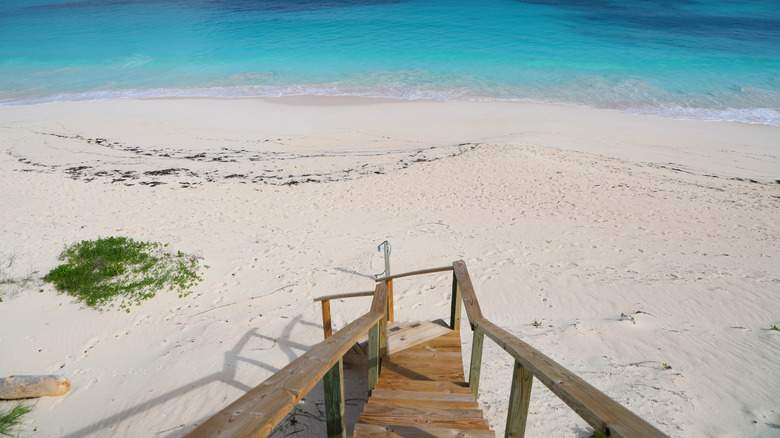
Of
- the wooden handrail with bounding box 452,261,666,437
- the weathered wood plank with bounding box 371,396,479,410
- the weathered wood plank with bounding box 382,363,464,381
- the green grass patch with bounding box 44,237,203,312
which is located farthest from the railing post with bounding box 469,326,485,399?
the green grass patch with bounding box 44,237,203,312

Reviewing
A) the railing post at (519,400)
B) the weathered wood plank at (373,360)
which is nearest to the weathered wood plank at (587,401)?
the railing post at (519,400)

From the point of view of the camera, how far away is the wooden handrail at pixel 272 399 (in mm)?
1419

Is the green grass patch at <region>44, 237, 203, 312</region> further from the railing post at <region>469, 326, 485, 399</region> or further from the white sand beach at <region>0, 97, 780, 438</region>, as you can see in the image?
the railing post at <region>469, 326, 485, 399</region>

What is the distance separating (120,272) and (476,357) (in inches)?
240

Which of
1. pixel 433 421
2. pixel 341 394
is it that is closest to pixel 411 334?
pixel 433 421

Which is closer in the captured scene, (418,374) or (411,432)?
(411,432)

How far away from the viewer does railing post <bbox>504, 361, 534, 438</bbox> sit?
2.15m

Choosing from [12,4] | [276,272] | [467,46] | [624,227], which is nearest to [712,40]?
[467,46]

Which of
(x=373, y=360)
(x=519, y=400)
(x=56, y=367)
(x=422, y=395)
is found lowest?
(x=56, y=367)

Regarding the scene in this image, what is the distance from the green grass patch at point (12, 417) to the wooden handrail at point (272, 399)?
3.51m

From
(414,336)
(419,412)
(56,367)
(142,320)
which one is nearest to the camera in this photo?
(419,412)

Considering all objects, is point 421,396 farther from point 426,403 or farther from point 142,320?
point 142,320

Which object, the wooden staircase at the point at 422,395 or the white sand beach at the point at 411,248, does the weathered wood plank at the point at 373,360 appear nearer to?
the wooden staircase at the point at 422,395

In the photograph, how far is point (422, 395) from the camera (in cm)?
300
